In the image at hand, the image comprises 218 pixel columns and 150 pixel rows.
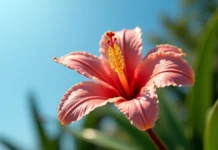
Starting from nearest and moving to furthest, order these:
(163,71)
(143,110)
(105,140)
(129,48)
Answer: (143,110)
(163,71)
(129,48)
(105,140)

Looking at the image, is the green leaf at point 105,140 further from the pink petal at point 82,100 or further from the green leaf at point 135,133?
the pink petal at point 82,100

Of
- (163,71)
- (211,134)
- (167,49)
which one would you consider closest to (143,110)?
(163,71)

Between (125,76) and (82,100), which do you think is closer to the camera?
(82,100)

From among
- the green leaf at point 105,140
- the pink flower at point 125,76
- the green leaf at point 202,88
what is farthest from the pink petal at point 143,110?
the green leaf at point 105,140

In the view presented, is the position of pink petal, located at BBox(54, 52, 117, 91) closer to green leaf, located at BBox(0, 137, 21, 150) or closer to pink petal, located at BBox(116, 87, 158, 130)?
pink petal, located at BBox(116, 87, 158, 130)

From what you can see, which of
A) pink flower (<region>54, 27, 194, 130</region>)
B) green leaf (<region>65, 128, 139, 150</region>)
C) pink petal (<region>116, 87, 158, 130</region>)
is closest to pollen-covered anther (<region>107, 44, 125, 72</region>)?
pink flower (<region>54, 27, 194, 130</region>)

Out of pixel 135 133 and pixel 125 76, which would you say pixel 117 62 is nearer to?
pixel 125 76
